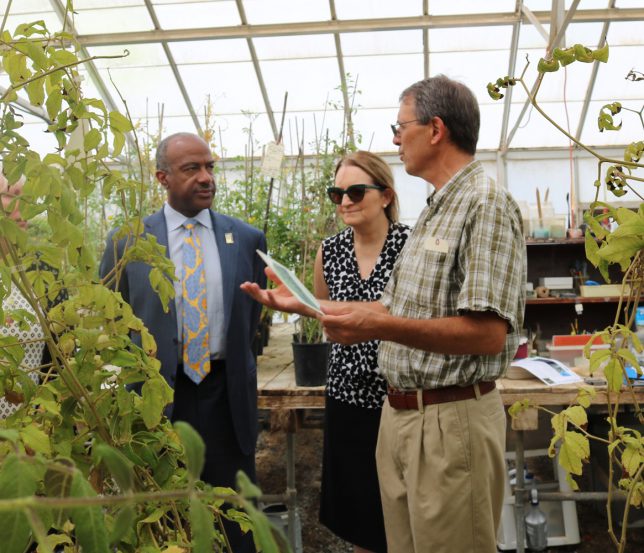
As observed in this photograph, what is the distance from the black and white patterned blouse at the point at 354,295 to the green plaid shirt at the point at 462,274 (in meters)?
0.50

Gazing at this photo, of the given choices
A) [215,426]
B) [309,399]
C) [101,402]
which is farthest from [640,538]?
[101,402]

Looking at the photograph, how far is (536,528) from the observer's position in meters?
3.53

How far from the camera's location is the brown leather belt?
1.78m

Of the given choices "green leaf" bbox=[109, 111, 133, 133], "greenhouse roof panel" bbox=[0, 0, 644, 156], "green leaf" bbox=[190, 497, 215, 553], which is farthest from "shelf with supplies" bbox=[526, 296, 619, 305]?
"greenhouse roof panel" bbox=[0, 0, 644, 156]

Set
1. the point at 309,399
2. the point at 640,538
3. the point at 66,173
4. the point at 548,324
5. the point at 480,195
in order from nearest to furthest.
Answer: the point at 66,173 < the point at 480,195 < the point at 309,399 < the point at 640,538 < the point at 548,324

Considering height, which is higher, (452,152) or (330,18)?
(330,18)

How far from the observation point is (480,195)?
5.67 feet

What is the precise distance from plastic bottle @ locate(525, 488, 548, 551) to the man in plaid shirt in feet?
6.19

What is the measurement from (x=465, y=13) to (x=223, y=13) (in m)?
3.71

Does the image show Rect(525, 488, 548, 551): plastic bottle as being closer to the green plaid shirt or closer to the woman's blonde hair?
the woman's blonde hair

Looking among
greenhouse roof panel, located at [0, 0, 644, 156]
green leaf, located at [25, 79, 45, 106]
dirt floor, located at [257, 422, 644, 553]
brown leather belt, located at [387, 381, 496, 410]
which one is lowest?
dirt floor, located at [257, 422, 644, 553]

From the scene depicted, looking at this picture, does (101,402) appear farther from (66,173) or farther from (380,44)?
(380,44)

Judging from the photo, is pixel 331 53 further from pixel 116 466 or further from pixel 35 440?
pixel 116 466

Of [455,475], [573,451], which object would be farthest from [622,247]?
[455,475]
